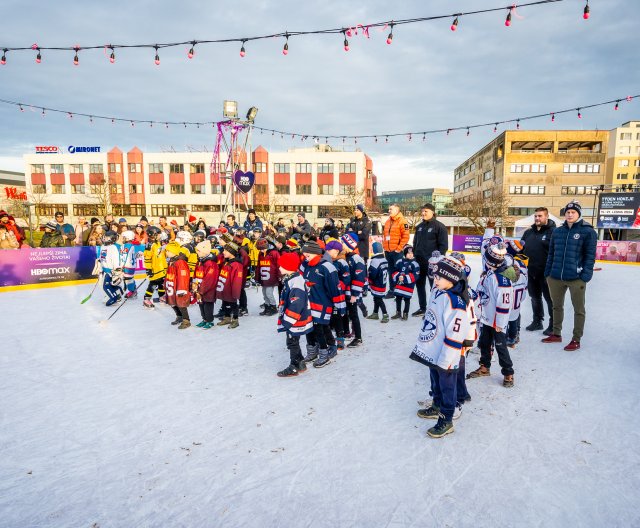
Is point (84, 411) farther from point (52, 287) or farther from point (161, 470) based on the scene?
point (52, 287)

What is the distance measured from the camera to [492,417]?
3.28 m

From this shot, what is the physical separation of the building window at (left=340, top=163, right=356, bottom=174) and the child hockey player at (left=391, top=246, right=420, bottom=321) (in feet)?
139

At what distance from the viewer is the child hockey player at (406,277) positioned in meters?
6.34

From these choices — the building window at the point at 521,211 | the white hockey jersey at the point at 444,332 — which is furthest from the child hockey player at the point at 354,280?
the building window at the point at 521,211

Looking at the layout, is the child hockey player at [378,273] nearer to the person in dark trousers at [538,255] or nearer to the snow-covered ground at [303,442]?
the snow-covered ground at [303,442]

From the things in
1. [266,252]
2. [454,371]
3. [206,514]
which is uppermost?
[266,252]

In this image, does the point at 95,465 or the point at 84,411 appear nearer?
the point at 95,465

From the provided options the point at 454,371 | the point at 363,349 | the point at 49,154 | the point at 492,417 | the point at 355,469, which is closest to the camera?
the point at 355,469

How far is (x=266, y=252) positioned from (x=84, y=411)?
396cm

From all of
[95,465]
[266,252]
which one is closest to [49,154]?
[266,252]

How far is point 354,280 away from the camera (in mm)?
4980

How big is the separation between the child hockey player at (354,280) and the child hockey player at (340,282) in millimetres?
102

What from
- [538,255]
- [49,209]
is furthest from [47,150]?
[538,255]

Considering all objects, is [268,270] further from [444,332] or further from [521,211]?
[521,211]
